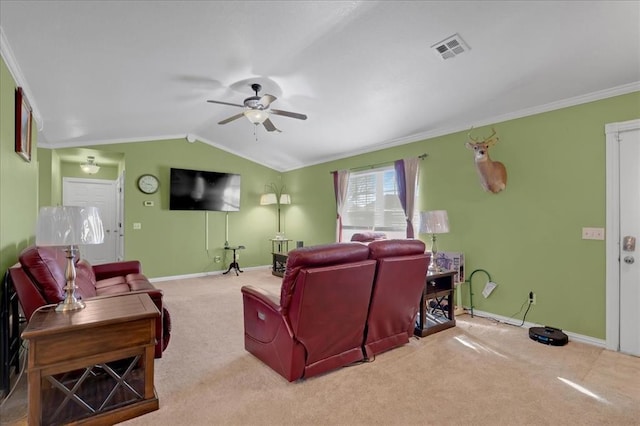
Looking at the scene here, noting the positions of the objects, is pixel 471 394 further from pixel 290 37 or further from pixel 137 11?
pixel 137 11

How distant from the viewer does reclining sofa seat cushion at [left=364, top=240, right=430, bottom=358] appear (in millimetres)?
2492

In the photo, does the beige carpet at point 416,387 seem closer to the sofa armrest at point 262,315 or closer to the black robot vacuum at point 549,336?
the black robot vacuum at point 549,336

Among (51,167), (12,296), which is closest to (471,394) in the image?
(12,296)

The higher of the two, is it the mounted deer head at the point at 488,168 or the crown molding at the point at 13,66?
the crown molding at the point at 13,66

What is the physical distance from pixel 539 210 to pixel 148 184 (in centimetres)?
635

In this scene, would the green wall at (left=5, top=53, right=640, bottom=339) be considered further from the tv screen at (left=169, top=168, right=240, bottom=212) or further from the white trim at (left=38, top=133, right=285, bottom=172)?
the tv screen at (left=169, top=168, right=240, bottom=212)

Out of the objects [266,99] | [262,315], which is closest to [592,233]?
[262,315]

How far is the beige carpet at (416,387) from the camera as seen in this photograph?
75.2 inches

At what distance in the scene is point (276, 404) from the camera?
203cm

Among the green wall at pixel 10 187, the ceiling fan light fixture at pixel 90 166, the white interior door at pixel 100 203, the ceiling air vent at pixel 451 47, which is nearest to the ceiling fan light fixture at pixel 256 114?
the ceiling air vent at pixel 451 47

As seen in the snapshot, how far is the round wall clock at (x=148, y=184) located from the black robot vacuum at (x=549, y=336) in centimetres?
639

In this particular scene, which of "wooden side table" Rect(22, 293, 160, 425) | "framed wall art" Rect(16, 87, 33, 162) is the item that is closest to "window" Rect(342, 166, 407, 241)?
"wooden side table" Rect(22, 293, 160, 425)

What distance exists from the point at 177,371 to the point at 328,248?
1.62 meters

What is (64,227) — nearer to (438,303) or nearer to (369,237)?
(438,303)
